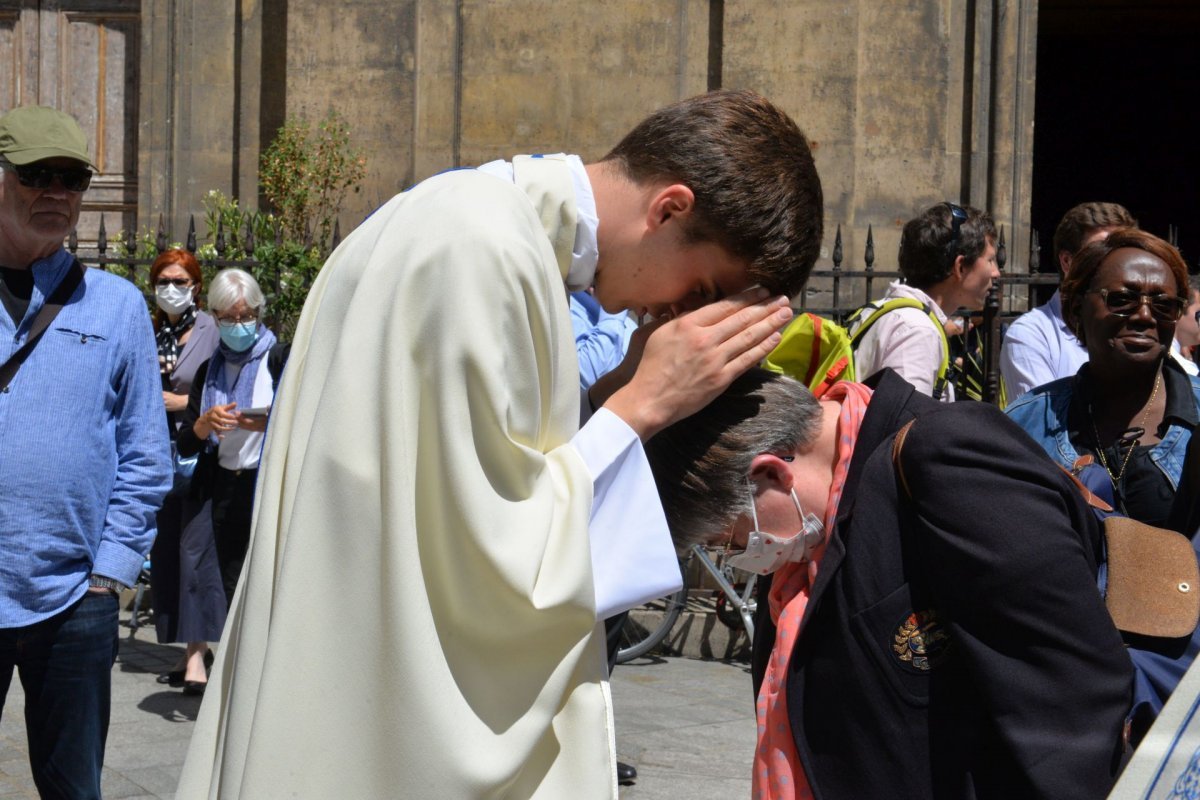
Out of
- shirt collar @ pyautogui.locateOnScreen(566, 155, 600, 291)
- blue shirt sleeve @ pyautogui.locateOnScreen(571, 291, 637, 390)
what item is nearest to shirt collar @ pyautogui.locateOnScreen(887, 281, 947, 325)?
blue shirt sleeve @ pyautogui.locateOnScreen(571, 291, 637, 390)

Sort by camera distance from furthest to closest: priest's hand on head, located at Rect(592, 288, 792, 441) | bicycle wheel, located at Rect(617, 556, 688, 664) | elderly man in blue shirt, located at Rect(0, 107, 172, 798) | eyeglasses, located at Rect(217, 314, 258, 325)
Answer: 1. bicycle wheel, located at Rect(617, 556, 688, 664)
2. eyeglasses, located at Rect(217, 314, 258, 325)
3. elderly man in blue shirt, located at Rect(0, 107, 172, 798)
4. priest's hand on head, located at Rect(592, 288, 792, 441)

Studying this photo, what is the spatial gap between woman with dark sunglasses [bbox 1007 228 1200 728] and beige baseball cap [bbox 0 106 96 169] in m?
2.56

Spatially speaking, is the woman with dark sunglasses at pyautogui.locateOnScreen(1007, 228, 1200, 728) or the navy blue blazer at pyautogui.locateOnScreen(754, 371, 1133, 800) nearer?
the navy blue blazer at pyautogui.locateOnScreen(754, 371, 1133, 800)

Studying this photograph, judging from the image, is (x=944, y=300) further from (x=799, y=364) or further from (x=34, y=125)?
(x=34, y=125)

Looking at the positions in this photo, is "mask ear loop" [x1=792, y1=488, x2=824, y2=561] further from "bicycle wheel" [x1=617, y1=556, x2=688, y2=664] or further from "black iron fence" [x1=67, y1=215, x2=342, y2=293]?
"black iron fence" [x1=67, y1=215, x2=342, y2=293]

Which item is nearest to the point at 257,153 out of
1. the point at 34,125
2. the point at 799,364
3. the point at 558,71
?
the point at 558,71

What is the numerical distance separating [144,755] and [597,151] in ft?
21.6

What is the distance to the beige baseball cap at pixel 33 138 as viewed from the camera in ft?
11.9

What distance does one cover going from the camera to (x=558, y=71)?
11.1 meters

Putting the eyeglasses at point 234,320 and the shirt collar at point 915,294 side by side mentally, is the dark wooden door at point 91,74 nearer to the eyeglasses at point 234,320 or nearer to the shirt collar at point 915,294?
the eyeglasses at point 234,320

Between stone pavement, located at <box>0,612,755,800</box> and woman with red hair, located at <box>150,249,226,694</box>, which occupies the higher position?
woman with red hair, located at <box>150,249,226,694</box>

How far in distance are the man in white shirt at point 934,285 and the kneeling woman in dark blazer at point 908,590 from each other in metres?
3.00

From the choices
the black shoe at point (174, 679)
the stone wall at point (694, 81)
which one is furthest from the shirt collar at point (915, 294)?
the stone wall at point (694, 81)

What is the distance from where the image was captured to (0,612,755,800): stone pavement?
5.40m
